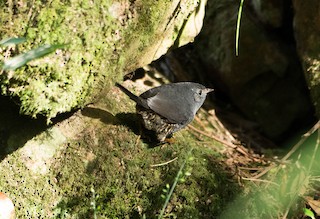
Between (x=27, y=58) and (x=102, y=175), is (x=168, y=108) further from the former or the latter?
(x=27, y=58)

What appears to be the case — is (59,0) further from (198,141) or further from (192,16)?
(198,141)

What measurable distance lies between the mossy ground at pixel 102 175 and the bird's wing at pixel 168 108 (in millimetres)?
271

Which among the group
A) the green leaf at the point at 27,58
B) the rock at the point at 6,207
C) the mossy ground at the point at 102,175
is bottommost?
the rock at the point at 6,207

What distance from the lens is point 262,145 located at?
531 centimetres

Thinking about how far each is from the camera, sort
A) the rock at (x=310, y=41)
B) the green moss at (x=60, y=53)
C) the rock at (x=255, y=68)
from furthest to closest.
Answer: the rock at (x=255, y=68), the rock at (x=310, y=41), the green moss at (x=60, y=53)

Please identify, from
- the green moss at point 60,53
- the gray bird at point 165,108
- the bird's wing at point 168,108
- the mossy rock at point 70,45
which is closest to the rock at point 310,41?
the gray bird at point 165,108

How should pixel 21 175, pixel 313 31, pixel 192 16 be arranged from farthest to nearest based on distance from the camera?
pixel 313 31, pixel 192 16, pixel 21 175

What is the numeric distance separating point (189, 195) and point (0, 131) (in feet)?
4.79

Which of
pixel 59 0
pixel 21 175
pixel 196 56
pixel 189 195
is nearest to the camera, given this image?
pixel 59 0

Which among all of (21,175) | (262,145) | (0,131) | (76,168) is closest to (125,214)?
(76,168)

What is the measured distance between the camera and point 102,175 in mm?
3445

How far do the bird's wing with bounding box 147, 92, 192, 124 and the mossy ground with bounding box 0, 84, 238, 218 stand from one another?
0.27 m

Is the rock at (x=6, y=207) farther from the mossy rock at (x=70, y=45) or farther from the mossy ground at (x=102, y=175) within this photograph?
the mossy rock at (x=70, y=45)

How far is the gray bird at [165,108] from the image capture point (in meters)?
3.66
